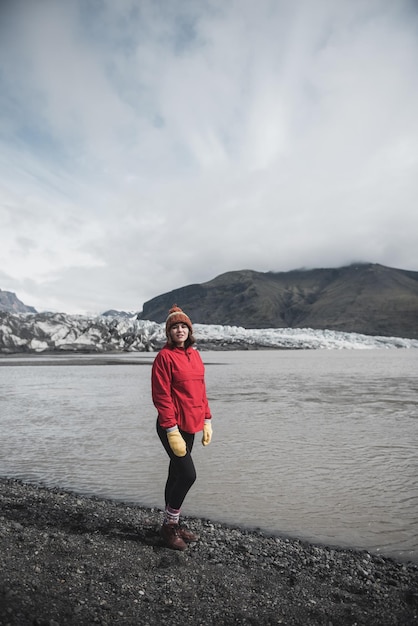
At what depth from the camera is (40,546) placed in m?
4.36

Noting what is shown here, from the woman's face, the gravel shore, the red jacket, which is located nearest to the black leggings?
the red jacket

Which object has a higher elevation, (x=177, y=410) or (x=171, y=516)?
(x=177, y=410)

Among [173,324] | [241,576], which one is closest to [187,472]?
[241,576]

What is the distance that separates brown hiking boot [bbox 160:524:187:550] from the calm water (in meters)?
1.15

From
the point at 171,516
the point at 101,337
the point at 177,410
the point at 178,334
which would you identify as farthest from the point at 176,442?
the point at 101,337

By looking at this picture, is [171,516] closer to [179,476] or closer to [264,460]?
[179,476]

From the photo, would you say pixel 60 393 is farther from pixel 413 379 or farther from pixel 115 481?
pixel 413 379

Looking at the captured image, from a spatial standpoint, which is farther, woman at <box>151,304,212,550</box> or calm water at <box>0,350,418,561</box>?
calm water at <box>0,350,418,561</box>

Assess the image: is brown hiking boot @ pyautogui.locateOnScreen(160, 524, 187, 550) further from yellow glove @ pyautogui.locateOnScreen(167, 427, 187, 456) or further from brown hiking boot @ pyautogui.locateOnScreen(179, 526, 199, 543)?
yellow glove @ pyautogui.locateOnScreen(167, 427, 187, 456)

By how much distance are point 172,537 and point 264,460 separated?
406 centimetres

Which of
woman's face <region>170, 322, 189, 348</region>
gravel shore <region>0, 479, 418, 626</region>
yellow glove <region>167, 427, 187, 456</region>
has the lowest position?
gravel shore <region>0, 479, 418, 626</region>

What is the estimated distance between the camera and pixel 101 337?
197ft

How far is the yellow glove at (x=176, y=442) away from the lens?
14.8ft

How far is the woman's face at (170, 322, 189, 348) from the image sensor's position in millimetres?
4938
